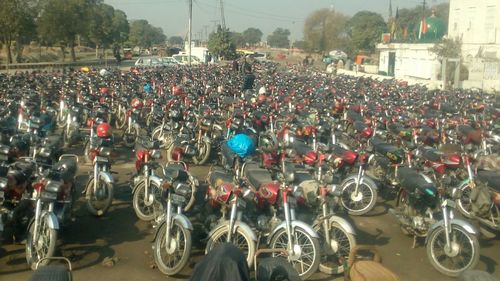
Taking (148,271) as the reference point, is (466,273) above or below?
above

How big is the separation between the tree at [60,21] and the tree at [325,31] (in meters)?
37.6

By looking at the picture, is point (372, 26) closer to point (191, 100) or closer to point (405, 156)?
point (191, 100)

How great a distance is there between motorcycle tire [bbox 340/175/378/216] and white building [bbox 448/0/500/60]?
23188mm

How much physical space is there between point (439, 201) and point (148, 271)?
3.36 meters

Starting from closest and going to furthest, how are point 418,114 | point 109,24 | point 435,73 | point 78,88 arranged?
point 418,114
point 78,88
point 435,73
point 109,24

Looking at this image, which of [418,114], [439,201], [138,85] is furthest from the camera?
[138,85]

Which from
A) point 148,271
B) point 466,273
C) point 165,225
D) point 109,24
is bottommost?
point 148,271

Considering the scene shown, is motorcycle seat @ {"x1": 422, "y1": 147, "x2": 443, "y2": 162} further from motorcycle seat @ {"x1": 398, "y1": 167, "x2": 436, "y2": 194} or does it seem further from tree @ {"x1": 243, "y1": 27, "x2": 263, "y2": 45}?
tree @ {"x1": 243, "y1": 27, "x2": 263, "y2": 45}

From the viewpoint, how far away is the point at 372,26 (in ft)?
217

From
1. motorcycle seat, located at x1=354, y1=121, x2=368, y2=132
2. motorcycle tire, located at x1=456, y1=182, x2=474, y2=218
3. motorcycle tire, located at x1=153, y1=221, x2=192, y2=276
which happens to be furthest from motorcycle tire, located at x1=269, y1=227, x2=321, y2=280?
motorcycle seat, located at x1=354, y1=121, x2=368, y2=132

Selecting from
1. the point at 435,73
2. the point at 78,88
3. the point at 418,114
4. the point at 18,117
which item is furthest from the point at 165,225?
the point at 435,73

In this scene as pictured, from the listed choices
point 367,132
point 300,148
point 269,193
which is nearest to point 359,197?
point 300,148

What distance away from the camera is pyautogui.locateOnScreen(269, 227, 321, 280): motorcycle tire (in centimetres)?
515

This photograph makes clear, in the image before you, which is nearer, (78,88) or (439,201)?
(439,201)
